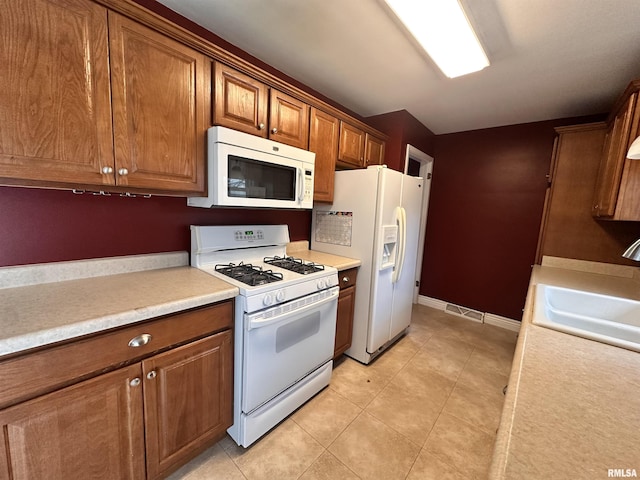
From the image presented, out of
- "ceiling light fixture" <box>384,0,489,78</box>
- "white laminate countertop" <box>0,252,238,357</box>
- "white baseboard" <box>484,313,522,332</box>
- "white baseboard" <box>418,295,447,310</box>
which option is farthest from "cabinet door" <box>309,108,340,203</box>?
"white baseboard" <box>484,313,522,332</box>

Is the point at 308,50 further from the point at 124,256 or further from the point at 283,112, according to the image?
the point at 124,256

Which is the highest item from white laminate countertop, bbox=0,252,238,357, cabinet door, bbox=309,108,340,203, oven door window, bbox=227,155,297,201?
cabinet door, bbox=309,108,340,203

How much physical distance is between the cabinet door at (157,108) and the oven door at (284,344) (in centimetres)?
85

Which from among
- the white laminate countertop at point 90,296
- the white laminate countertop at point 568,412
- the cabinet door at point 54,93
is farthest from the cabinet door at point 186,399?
the white laminate countertop at point 568,412

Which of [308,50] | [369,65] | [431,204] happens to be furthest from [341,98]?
[431,204]

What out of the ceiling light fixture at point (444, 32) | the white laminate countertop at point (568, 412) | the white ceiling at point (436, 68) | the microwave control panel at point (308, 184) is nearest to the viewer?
the white laminate countertop at point (568, 412)

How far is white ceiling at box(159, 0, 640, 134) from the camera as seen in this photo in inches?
55.2

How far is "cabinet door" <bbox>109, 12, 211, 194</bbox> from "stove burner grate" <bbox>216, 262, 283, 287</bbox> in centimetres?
51

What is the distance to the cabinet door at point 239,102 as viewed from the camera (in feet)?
4.82

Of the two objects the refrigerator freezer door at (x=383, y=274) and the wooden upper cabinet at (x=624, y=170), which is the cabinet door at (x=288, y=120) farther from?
the wooden upper cabinet at (x=624, y=170)

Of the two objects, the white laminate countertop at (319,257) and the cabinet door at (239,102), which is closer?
the cabinet door at (239,102)

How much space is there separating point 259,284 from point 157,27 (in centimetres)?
133

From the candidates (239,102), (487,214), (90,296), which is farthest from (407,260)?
(90,296)

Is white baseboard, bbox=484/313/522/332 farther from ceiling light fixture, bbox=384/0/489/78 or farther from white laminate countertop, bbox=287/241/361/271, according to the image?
ceiling light fixture, bbox=384/0/489/78
